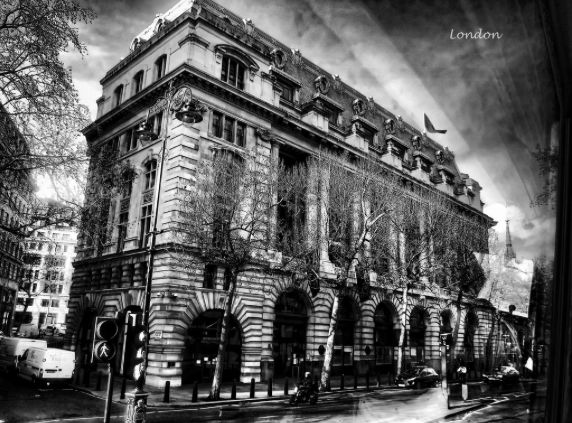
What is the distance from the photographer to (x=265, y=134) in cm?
668

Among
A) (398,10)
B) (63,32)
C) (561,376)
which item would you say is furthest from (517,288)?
(63,32)

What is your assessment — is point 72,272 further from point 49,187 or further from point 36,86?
point 36,86

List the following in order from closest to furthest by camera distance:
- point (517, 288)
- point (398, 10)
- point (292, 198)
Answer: point (517, 288) < point (398, 10) < point (292, 198)

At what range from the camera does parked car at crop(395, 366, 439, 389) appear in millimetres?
4562

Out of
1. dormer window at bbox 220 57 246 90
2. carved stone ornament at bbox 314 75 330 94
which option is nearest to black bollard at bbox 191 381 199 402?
carved stone ornament at bbox 314 75 330 94

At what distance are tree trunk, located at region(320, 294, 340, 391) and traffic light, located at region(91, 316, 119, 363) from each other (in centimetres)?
285

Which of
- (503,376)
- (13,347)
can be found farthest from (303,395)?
(13,347)

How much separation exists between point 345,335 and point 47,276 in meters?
4.04

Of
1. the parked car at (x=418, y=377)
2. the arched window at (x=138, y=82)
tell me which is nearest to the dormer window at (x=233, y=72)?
the arched window at (x=138, y=82)

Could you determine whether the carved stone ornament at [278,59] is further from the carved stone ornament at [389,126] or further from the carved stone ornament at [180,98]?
the carved stone ornament at [389,126]

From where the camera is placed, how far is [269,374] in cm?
529

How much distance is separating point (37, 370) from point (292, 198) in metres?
4.20

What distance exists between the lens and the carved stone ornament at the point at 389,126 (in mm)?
4680

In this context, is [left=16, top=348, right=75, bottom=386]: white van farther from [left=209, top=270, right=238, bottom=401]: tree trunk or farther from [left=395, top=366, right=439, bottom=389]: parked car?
[left=395, top=366, right=439, bottom=389]: parked car
